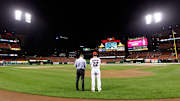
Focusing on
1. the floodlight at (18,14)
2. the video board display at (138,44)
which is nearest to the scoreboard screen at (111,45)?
the video board display at (138,44)

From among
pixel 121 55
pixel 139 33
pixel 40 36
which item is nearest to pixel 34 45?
pixel 40 36

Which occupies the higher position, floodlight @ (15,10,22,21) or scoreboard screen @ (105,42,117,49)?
floodlight @ (15,10,22,21)

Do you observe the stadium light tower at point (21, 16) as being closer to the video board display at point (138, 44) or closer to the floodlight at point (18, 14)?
the floodlight at point (18, 14)

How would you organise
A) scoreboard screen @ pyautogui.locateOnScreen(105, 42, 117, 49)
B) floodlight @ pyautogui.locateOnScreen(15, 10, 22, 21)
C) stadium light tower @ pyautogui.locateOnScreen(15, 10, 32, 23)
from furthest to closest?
1. scoreboard screen @ pyautogui.locateOnScreen(105, 42, 117, 49)
2. stadium light tower @ pyautogui.locateOnScreen(15, 10, 32, 23)
3. floodlight @ pyautogui.locateOnScreen(15, 10, 22, 21)

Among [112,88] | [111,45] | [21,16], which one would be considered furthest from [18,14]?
[111,45]

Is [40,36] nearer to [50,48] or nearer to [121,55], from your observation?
[50,48]

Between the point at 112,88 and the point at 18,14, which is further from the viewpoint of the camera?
the point at 18,14

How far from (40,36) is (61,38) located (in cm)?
2406

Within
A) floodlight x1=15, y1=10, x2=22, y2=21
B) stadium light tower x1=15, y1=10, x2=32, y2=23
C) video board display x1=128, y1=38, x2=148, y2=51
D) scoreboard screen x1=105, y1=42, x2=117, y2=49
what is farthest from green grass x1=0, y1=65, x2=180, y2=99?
scoreboard screen x1=105, y1=42, x2=117, y2=49

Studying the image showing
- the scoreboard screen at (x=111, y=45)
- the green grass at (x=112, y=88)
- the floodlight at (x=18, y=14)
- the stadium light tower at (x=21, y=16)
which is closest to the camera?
the green grass at (x=112, y=88)

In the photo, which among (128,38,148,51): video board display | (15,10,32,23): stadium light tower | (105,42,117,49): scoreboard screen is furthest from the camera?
(105,42,117,49): scoreboard screen

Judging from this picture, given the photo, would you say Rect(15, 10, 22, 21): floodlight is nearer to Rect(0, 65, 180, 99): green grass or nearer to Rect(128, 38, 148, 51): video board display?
Rect(0, 65, 180, 99): green grass

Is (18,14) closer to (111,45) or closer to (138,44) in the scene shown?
(111,45)

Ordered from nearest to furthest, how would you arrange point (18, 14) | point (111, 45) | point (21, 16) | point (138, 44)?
1. point (18, 14)
2. point (21, 16)
3. point (138, 44)
4. point (111, 45)
